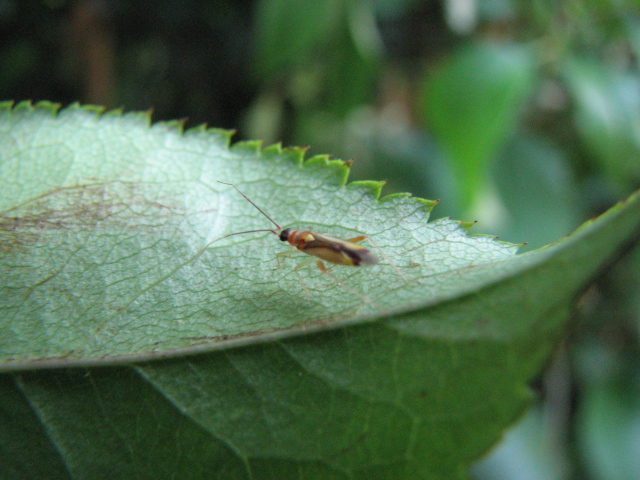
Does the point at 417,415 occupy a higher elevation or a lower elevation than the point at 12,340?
higher

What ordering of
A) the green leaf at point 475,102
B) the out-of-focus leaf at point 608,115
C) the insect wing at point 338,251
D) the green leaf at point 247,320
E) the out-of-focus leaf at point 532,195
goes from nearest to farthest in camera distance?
1. the green leaf at point 247,320
2. the insect wing at point 338,251
3. the green leaf at point 475,102
4. the out-of-focus leaf at point 608,115
5. the out-of-focus leaf at point 532,195

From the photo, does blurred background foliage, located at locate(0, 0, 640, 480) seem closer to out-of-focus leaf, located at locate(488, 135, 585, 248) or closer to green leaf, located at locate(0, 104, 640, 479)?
out-of-focus leaf, located at locate(488, 135, 585, 248)

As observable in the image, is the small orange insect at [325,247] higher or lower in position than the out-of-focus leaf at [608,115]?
lower

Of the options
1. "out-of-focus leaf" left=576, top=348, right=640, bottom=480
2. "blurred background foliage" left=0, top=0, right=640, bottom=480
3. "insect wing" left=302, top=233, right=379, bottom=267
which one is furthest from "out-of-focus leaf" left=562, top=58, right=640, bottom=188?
"insect wing" left=302, top=233, right=379, bottom=267

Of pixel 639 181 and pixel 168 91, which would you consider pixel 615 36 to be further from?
pixel 168 91

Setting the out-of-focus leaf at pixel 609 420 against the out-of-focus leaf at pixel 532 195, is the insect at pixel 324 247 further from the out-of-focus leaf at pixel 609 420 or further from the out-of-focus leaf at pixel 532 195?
the out-of-focus leaf at pixel 609 420

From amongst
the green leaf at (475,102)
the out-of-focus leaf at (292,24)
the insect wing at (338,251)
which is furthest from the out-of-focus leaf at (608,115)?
the insect wing at (338,251)

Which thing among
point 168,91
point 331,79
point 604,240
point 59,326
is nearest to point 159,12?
point 168,91
